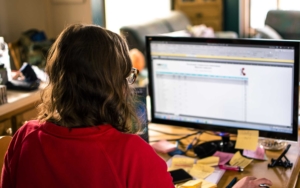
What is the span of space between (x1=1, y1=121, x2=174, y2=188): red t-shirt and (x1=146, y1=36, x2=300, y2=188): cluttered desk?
0.43 metres

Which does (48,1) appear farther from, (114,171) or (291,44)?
(114,171)

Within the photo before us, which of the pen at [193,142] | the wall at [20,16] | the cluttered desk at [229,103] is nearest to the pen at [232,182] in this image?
the cluttered desk at [229,103]

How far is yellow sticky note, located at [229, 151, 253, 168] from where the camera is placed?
159 centimetres

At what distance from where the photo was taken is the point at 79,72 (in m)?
1.05

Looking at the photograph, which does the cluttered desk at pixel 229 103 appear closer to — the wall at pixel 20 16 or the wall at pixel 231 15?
the wall at pixel 20 16

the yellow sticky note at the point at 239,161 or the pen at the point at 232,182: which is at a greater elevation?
the yellow sticky note at the point at 239,161

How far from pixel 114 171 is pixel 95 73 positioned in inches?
8.9

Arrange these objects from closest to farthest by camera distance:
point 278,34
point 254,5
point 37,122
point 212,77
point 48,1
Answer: point 37,122 → point 212,77 → point 48,1 → point 278,34 → point 254,5

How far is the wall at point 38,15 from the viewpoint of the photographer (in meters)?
3.16

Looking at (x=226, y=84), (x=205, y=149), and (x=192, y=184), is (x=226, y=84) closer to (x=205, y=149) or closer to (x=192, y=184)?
(x=205, y=149)

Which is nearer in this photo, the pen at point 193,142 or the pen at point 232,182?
the pen at point 232,182

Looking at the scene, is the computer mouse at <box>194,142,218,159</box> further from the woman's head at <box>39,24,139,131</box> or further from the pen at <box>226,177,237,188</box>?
the woman's head at <box>39,24,139,131</box>

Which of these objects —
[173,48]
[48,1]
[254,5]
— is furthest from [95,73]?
[254,5]

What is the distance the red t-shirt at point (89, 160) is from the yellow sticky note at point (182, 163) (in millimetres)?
484
